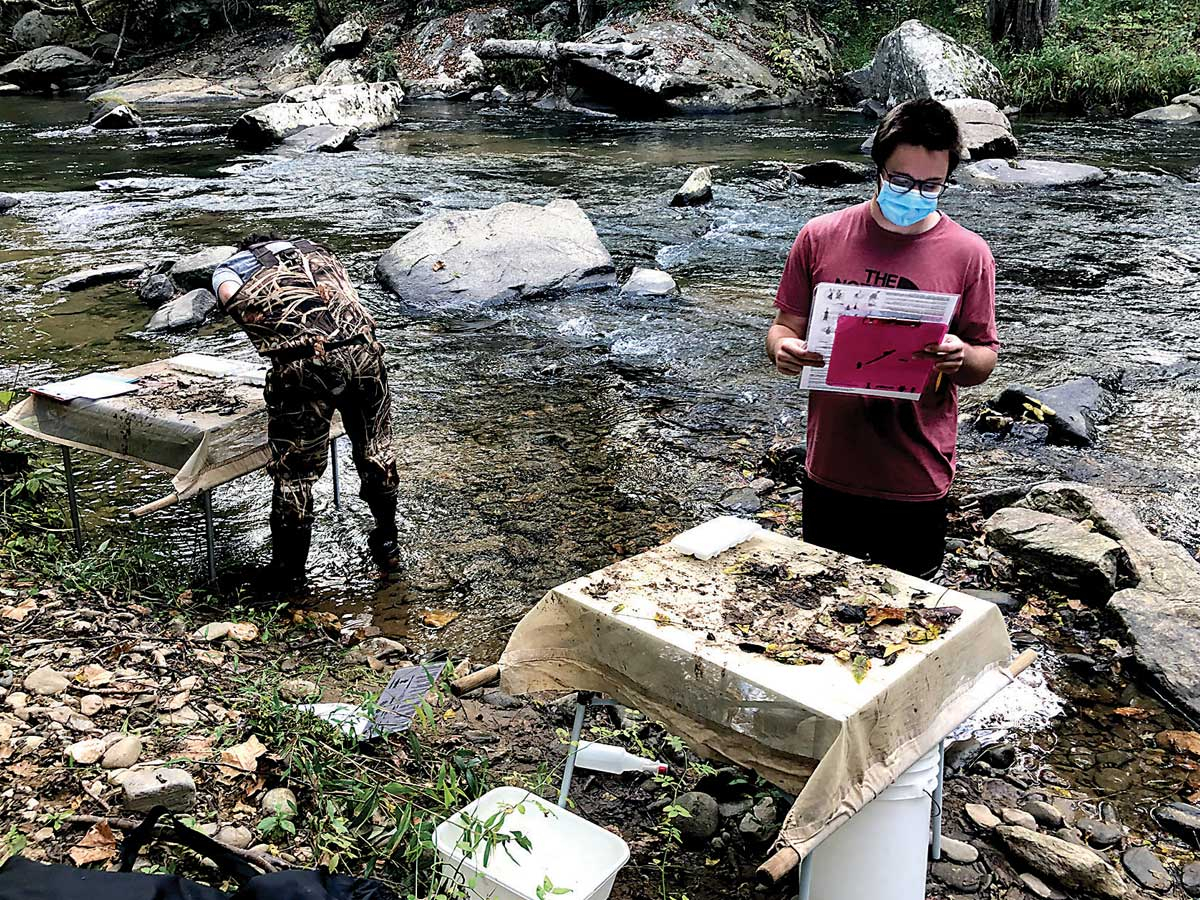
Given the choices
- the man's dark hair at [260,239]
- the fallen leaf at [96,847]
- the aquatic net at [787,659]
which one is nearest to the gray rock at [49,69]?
the man's dark hair at [260,239]

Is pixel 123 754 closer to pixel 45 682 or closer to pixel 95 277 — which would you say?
pixel 45 682

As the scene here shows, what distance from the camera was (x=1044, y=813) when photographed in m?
3.32

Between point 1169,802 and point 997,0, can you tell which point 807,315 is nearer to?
point 1169,802

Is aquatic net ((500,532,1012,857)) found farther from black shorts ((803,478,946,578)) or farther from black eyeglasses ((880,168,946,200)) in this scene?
black eyeglasses ((880,168,946,200))

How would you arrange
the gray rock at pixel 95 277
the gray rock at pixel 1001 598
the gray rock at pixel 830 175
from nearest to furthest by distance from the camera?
the gray rock at pixel 1001 598 → the gray rock at pixel 95 277 → the gray rock at pixel 830 175

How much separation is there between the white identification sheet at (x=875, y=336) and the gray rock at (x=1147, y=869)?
151 centimetres

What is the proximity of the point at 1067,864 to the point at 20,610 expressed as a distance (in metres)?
3.75

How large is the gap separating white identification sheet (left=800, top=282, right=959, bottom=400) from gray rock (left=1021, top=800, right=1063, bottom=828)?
54.6 inches

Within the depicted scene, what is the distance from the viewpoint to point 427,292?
927 centimetres

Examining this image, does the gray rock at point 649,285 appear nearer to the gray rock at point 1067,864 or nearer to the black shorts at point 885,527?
the black shorts at point 885,527

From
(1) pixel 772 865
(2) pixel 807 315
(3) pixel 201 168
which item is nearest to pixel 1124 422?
(2) pixel 807 315

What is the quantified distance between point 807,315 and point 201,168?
13.9m

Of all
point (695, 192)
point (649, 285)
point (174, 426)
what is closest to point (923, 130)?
point (174, 426)

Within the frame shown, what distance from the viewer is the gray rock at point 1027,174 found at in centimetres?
1306
